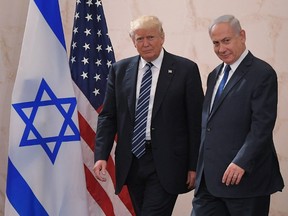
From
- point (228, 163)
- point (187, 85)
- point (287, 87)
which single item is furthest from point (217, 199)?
point (287, 87)

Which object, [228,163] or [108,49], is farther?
[108,49]

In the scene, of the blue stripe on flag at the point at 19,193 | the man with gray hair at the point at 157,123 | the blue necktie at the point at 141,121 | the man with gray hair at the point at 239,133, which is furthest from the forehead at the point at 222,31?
the blue stripe on flag at the point at 19,193

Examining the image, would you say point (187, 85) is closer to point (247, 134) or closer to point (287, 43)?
point (247, 134)

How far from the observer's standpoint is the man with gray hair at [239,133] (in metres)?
2.22

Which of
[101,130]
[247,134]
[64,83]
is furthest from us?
[64,83]

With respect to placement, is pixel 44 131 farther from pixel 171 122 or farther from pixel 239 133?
pixel 239 133

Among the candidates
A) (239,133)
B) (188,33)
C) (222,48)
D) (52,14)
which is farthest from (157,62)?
(188,33)

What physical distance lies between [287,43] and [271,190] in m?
1.14

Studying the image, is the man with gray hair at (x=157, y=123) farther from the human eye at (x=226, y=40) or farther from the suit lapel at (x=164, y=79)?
the human eye at (x=226, y=40)

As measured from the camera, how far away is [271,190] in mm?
2309

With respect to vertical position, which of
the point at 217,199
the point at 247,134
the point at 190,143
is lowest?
the point at 217,199

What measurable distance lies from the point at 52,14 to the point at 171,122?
982mm

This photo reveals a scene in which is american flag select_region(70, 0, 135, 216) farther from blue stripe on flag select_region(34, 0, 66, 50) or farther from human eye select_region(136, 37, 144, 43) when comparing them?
human eye select_region(136, 37, 144, 43)

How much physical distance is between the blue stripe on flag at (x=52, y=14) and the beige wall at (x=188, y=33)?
510 millimetres
